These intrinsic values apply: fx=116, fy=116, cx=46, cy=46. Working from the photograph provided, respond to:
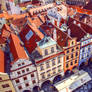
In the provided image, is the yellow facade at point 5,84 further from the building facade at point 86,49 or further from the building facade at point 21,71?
the building facade at point 86,49

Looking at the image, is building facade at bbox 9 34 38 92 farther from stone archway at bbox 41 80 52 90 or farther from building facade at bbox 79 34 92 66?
building facade at bbox 79 34 92 66

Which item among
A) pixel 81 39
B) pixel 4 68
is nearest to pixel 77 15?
pixel 81 39

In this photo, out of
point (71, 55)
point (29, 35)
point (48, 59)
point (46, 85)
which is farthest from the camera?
point (46, 85)

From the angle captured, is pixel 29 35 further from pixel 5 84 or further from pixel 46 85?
pixel 46 85

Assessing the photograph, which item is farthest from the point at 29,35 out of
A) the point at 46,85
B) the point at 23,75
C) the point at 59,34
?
the point at 46,85

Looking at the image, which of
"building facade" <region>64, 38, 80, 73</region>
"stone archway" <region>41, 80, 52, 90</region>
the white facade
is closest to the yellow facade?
the white facade

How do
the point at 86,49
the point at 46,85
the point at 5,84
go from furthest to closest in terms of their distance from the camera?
the point at 46,85
the point at 86,49
the point at 5,84

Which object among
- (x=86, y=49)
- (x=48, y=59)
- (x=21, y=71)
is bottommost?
(x=21, y=71)

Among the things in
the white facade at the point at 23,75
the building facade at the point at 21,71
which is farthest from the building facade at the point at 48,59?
the building facade at the point at 21,71
